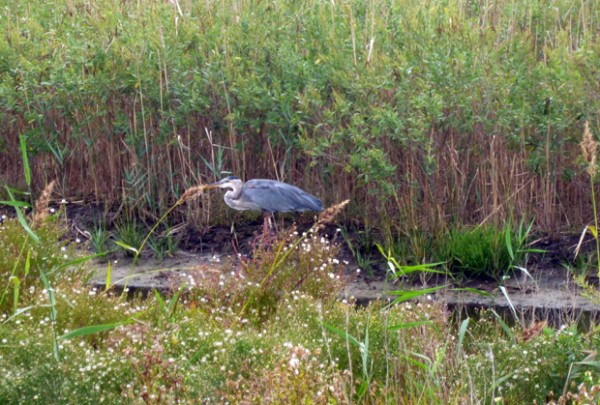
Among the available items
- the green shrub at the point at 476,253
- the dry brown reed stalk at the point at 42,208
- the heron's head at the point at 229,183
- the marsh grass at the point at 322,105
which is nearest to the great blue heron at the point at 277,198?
the heron's head at the point at 229,183

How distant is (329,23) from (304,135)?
1.42 m

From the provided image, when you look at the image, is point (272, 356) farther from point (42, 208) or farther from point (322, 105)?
point (322, 105)

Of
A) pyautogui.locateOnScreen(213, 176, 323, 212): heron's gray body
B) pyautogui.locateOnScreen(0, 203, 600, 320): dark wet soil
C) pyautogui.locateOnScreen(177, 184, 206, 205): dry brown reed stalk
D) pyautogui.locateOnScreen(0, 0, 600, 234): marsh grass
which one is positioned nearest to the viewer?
pyautogui.locateOnScreen(177, 184, 206, 205): dry brown reed stalk

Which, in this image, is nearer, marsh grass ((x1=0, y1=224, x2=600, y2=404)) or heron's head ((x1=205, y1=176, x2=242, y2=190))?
marsh grass ((x1=0, y1=224, x2=600, y2=404))

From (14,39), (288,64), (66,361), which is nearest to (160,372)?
(66,361)

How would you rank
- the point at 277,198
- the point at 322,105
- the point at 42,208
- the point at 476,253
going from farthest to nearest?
1. the point at 322,105
2. the point at 277,198
3. the point at 476,253
4. the point at 42,208

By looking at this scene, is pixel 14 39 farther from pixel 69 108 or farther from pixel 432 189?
pixel 432 189

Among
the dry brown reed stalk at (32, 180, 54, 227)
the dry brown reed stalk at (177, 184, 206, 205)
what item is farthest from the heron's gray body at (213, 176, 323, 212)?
the dry brown reed stalk at (32, 180, 54, 227)

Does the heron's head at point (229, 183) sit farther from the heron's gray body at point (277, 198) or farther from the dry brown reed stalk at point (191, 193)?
the dry brown reed stalk at point (191, 193)

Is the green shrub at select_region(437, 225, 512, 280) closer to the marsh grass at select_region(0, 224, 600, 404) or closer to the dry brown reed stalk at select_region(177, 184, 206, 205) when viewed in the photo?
the marsh grass at select_region(0, 224, 600, 404)

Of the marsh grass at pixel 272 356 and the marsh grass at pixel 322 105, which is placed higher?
the marsh grass at pixel 322 105

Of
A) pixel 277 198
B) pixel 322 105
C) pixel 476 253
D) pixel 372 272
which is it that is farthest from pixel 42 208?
pixel 322 105

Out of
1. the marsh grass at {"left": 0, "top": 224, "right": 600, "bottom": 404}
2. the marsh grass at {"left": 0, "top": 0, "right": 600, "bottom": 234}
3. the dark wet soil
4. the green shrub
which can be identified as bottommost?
the dark wet soil

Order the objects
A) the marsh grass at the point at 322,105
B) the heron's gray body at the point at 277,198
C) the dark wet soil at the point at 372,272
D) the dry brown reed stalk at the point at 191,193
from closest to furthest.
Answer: the dry brown reed stalk at the point at 191,193 < the dark wet soil at the point at 372,272 < the heron's gray body at the point at 277,198 < the marsh grass at the point at 322,105
